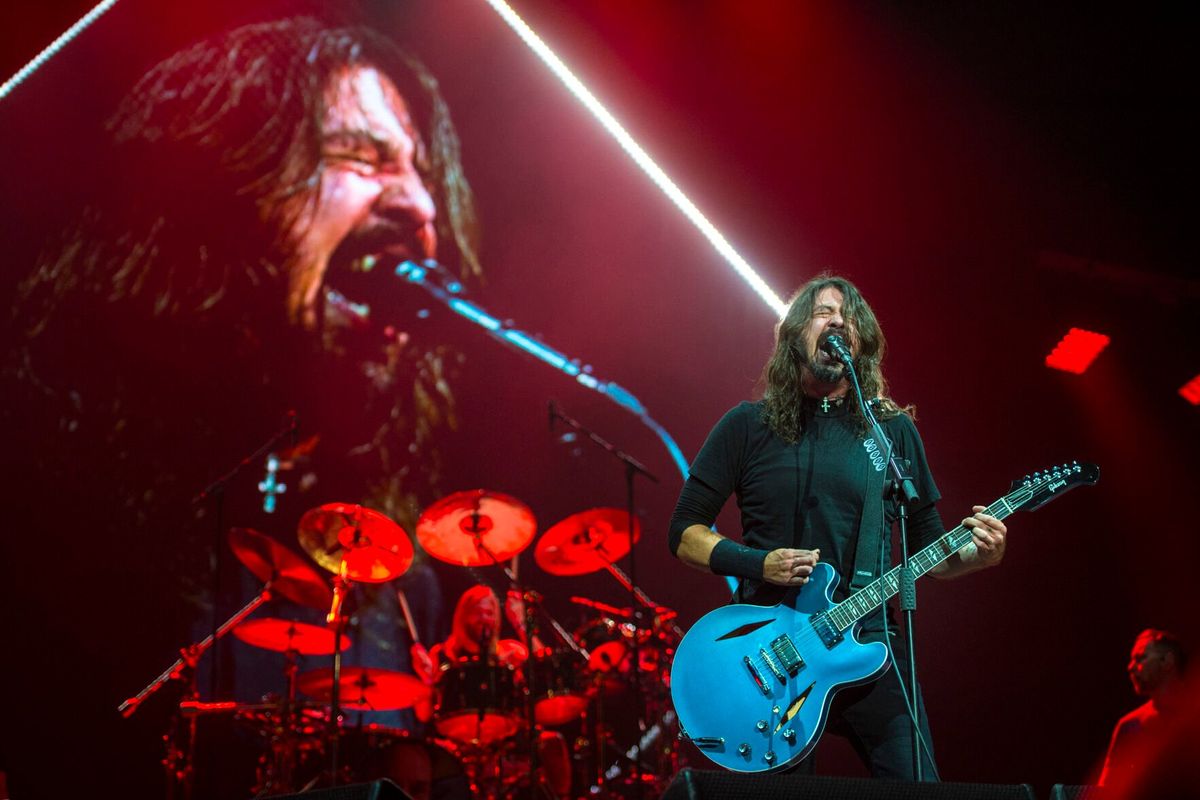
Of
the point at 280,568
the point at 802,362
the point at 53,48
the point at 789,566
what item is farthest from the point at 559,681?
the point at 53,48

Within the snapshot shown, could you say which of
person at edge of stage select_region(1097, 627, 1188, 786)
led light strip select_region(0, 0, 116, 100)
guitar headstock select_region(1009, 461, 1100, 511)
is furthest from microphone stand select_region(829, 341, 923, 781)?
led light strip select_region(0, 0, 116, 100)

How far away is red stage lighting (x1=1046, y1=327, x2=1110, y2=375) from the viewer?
6.44 metres

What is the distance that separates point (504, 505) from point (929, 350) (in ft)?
9.45

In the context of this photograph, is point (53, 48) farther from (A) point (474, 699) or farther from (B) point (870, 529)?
(B) point (870, 529)

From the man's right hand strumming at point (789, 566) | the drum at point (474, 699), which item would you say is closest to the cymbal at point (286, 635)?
the drum at point (474, 699)

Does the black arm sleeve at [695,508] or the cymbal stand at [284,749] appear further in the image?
the cymbal stand at [284,749]

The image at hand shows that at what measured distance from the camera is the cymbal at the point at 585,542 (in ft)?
21.3

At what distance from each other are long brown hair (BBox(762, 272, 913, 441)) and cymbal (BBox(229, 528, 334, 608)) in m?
3.53

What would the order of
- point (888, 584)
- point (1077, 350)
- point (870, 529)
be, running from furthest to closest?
point (1077, 350)
point (870, 529)
point (888, 584)

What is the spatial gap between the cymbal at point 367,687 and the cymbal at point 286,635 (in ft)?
0.61

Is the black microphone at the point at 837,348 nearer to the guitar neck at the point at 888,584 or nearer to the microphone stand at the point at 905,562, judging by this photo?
the microphone stand at the point at 905,562

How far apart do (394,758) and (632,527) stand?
75.2 inches

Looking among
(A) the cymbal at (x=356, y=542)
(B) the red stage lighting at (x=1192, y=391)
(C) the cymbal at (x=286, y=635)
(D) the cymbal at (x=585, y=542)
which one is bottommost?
(B) the red stage lighting at (x=1192, y=391)

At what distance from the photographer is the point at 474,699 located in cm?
654
